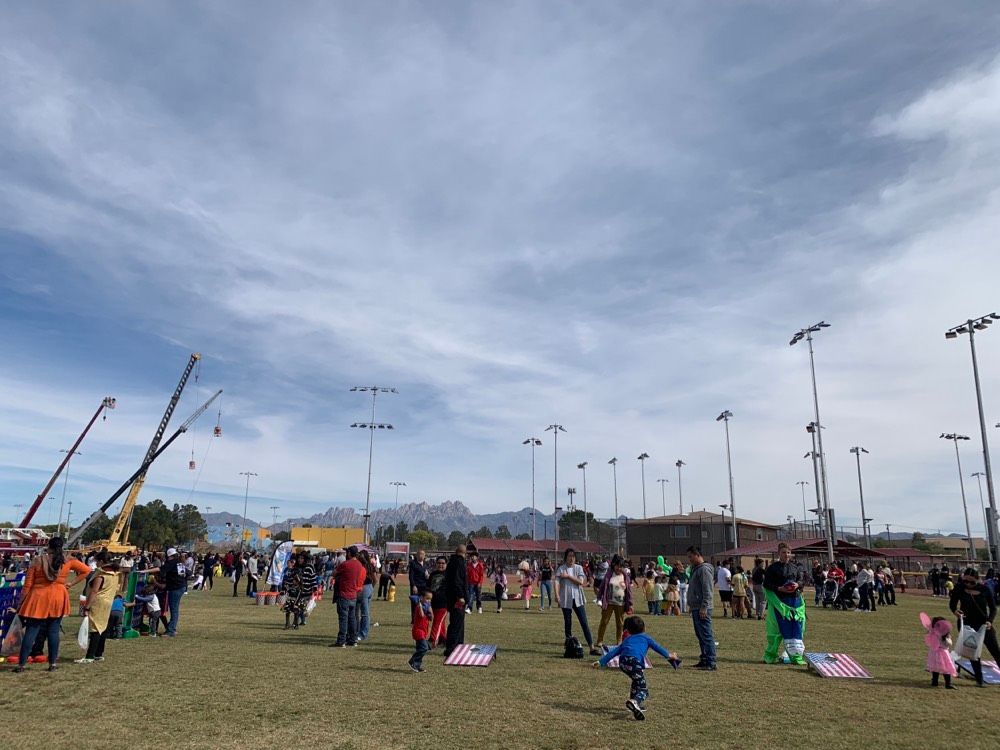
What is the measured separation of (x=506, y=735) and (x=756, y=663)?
22.0 ft

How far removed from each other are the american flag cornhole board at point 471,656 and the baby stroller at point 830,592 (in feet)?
68.9

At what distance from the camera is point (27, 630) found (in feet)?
32.3

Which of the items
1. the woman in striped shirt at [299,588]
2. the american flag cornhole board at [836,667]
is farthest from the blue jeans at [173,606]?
the american flag cornhole board at [836,667]

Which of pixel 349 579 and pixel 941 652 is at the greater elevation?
pixel 349 579

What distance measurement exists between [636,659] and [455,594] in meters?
4.44

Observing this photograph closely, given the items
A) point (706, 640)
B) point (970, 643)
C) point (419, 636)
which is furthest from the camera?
point (706, 640)

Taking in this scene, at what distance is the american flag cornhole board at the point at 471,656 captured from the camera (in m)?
11.2

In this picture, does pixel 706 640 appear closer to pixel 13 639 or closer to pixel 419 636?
pixel 419 636

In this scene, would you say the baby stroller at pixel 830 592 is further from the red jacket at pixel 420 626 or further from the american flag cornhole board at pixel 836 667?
the red jacket at pixel 420 626

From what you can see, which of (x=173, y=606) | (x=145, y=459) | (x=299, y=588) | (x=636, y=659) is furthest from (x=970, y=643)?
(x=145, y=459)

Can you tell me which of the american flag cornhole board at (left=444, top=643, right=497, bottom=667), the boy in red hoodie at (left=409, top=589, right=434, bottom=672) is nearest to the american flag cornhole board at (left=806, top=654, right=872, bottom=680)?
the american flag cornhole board at (left=444, top=643, right=497, bottom=667)

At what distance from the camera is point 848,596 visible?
2697 centimetres

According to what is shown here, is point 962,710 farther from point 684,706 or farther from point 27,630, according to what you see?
point 27,630

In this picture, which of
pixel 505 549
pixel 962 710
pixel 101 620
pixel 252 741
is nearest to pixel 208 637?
pixel 101 620
